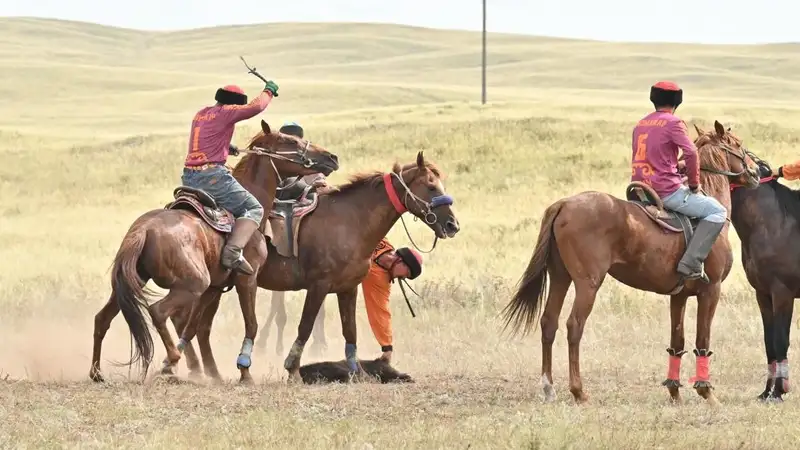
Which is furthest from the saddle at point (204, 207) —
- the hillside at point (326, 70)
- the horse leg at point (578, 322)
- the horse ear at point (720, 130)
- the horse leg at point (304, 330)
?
the hillside at point (326, 70)

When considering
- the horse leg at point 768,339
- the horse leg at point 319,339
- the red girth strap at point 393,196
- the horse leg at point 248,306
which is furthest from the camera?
the horse leg at point 319,339

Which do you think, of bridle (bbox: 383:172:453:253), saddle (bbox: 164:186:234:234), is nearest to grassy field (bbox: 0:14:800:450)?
saddle (bbox: 164:186:234:234)

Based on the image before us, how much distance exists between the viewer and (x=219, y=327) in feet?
54.0

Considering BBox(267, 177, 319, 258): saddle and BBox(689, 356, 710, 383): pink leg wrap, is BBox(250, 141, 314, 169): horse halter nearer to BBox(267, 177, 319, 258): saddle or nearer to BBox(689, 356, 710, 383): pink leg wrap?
BBox(267, 177, 319, 258): saddle

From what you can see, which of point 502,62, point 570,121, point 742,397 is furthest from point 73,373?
point 502,62

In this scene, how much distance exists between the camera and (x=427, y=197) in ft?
41.4

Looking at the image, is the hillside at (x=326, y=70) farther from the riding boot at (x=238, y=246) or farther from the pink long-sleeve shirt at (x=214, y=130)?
the riding boot at (x=238, y=246)

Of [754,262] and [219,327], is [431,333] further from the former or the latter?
[754,262]

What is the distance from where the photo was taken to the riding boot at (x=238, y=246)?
11891 mm

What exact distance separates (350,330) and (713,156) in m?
3.87

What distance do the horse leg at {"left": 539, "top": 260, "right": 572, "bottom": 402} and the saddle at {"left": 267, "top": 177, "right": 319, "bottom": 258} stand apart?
274 centimetres

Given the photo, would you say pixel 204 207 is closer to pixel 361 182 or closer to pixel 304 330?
pixel 304 330

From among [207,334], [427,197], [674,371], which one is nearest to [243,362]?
[207,334]

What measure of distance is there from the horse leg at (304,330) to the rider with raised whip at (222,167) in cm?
76
